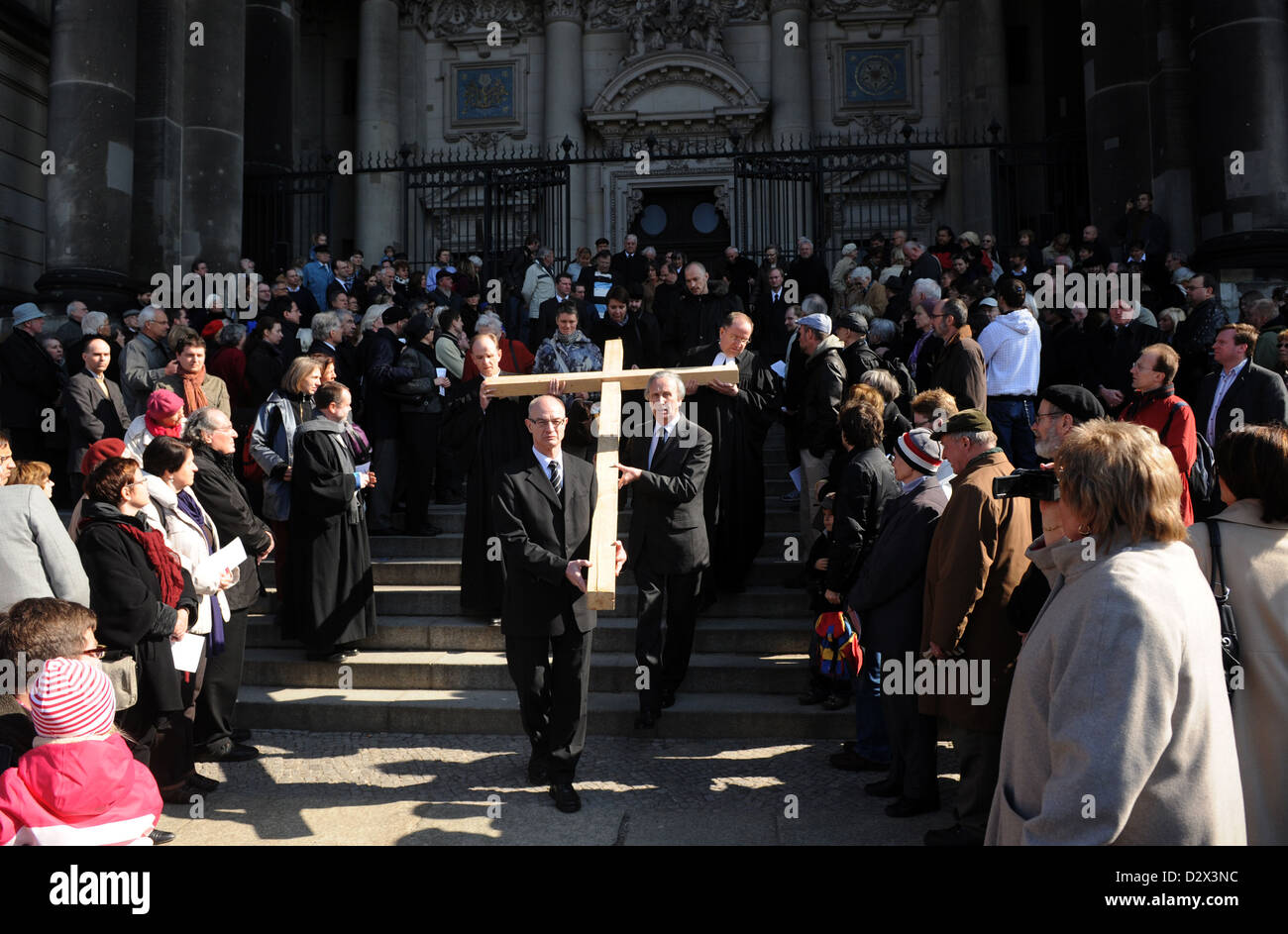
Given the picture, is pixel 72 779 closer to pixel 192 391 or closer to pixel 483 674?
pixel 483 674

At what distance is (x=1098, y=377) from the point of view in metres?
10.4

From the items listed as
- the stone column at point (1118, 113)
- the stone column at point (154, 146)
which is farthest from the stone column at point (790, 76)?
the stone column at point (154, 146)

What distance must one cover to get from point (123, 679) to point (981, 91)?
63.2 feet

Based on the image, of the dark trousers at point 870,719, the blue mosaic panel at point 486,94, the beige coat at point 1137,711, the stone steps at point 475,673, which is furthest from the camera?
the blue mosaic panel at point 486,94

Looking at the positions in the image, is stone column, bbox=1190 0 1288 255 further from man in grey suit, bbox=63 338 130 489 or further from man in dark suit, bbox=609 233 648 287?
man in grey suit, bbox=63 338 130 489

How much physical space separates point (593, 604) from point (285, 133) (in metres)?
16.7

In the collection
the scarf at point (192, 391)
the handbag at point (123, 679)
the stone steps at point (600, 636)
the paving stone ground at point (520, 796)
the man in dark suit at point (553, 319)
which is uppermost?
the man in dark suit at point (553, 319)

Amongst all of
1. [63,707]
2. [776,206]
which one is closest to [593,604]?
[63,707]

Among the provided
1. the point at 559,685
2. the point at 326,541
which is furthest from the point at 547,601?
the point at 326,541

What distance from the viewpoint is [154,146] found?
1535cm

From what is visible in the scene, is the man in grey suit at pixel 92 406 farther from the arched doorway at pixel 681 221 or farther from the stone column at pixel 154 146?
the arched doorway at pixel 681 221

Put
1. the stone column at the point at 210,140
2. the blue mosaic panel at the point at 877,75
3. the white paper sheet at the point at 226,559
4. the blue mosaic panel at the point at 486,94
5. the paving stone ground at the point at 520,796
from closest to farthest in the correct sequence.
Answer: the paving stone ground at the point at 520,796, the white paper sheet at the point at 226,559, the stone column at the point at 210,140, the blue mosaic panel at the point at 877,75, the blue mosaic panel at the point at 486,94

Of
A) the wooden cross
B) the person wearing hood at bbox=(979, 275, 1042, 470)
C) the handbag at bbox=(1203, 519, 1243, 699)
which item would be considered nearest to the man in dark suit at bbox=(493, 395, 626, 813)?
the wooden cross

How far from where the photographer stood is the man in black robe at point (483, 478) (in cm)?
773
